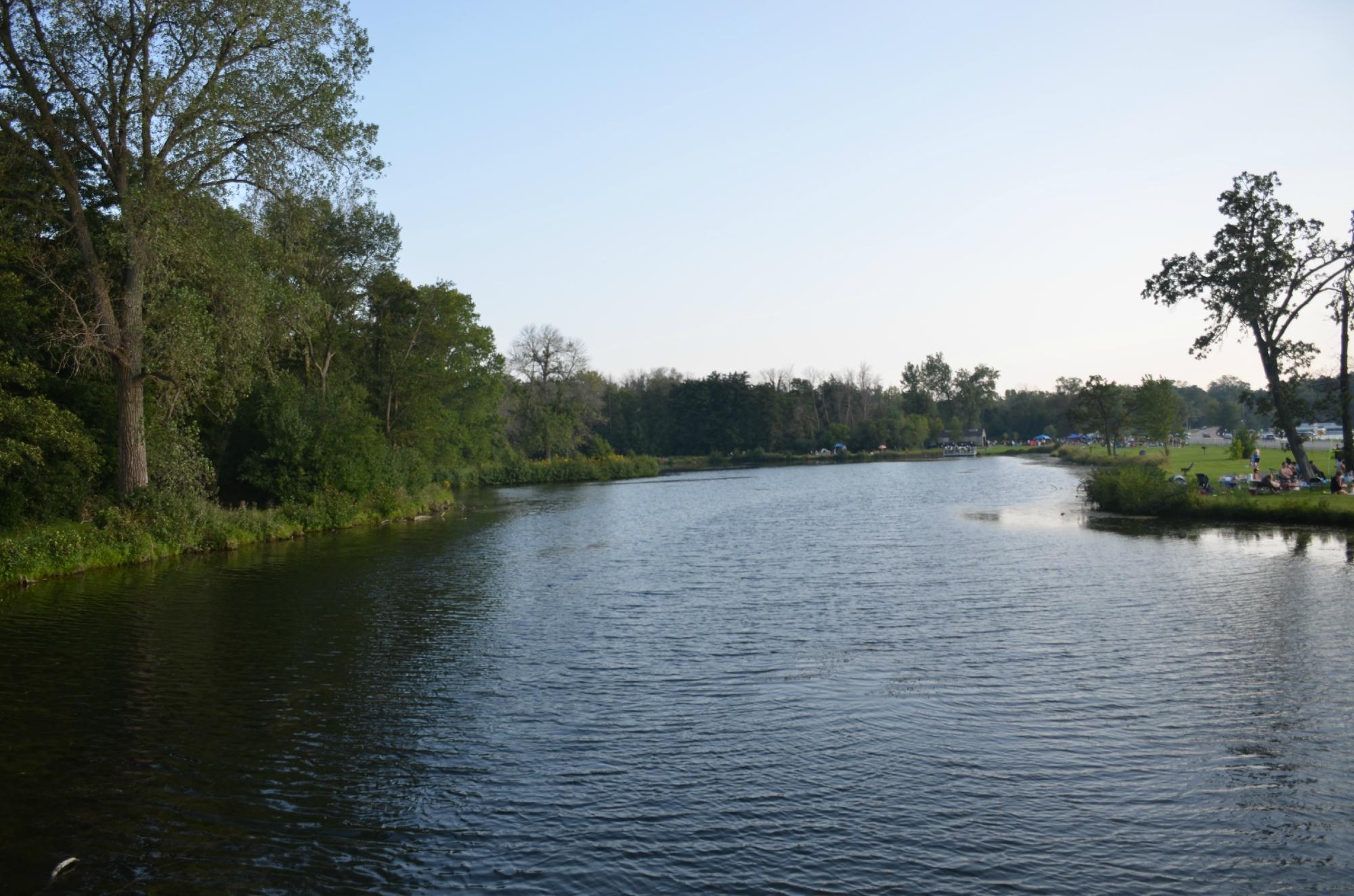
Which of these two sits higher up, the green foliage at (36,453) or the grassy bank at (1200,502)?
the green foliage at (36,453)

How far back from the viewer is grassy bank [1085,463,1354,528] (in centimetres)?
2670

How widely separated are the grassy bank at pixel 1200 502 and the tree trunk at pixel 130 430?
31.6 meters

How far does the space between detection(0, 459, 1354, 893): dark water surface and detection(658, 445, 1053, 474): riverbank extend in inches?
3375

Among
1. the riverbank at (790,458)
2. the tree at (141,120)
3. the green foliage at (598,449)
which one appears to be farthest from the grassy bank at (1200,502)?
the riverbank at (790,458)

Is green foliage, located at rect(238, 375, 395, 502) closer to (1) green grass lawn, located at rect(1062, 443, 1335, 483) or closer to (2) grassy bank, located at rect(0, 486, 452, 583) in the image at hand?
(2) grassy bank, located at rect(0, 486, 452, 583)

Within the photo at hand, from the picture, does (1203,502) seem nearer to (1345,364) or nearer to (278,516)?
(1345,364)

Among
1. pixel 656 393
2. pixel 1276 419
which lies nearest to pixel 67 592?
pixel 1276 419

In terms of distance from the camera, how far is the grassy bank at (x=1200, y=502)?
26.7 meters

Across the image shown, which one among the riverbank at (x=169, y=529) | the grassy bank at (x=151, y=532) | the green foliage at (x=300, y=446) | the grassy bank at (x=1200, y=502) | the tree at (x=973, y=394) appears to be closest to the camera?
the grassy bank at (x=151, y=532)

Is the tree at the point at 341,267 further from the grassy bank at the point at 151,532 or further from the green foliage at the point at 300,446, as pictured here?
the grassy bank at the point at 151,532

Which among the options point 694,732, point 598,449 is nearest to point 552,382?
point 598,449

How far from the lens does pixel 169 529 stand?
81.9ft

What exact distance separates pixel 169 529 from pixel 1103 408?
239 feet

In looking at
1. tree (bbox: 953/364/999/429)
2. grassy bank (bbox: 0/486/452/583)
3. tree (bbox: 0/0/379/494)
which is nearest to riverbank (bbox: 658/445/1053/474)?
tree (bbox: 953/364/999/429)
